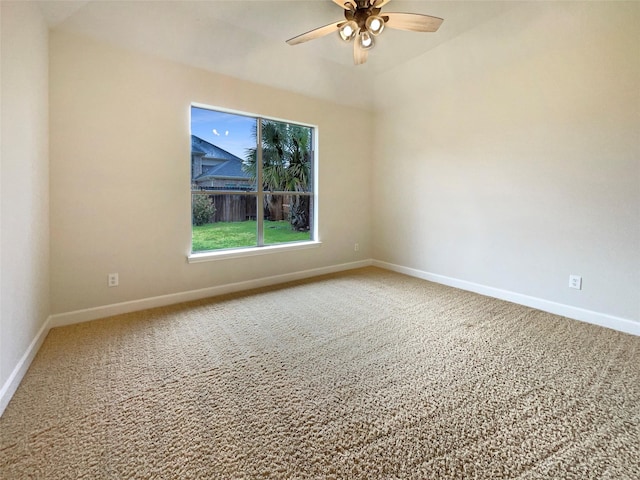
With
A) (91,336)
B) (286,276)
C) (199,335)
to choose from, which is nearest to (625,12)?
(286,276)

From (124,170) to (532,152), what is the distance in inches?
163

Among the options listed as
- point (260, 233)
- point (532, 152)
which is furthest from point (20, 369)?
point (532, 152)

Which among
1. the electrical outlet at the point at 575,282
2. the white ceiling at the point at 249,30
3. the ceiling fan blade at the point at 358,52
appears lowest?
the electrical outlet at the point at 575,282

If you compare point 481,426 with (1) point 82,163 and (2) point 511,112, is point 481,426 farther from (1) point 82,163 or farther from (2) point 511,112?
(1) point 82,163

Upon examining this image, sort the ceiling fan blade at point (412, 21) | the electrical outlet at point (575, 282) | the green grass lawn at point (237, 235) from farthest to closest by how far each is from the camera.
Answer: the green grass lawn at point (237, 235) → the electrical outlet at point (575, 282) → the ceiling fan blade at point (412, 21)

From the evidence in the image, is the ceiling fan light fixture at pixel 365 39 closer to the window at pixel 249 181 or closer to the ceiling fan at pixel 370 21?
the ceiling fan at pixel 370 21

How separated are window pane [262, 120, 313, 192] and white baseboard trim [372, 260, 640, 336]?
2.17 metres

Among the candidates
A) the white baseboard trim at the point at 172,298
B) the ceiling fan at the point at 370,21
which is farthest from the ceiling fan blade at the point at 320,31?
the white baseboard trim at the point at 172,298

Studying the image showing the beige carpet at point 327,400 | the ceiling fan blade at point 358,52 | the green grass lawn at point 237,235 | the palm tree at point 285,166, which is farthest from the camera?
the palm tree at point 285,166

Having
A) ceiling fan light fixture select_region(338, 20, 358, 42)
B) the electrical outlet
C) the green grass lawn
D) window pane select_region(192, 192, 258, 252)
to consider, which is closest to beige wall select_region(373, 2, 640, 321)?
the electrical outlet

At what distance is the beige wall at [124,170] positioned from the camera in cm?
266

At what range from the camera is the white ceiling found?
8.52 ft

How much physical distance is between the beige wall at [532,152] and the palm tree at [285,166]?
1.47 meters

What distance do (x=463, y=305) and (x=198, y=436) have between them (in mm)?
2839
